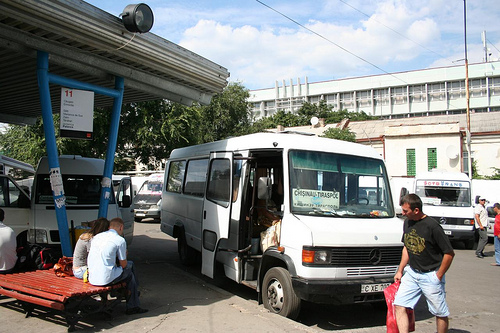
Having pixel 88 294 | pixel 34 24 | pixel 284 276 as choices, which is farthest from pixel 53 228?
pixel 284 276

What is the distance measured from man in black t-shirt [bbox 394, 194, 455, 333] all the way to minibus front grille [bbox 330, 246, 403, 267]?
854 millimetres

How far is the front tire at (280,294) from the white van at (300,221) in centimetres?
1

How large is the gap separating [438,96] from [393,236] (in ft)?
246

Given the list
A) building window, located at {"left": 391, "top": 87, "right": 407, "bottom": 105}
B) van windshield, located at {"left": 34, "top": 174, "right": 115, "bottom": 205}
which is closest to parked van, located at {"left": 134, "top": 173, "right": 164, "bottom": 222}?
van windshield, located at {"left": 34, "top": 174, "right": 115, "bottom": 205}

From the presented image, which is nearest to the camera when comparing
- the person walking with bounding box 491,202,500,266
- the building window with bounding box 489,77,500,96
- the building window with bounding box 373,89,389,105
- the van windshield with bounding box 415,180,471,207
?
the person walking with bounding box 491,202,500,266

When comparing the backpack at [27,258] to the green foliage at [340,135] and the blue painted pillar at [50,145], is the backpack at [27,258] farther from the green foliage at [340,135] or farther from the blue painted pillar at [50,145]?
the green foliage at [340,135]

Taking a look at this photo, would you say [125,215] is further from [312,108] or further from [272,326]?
[312,108]

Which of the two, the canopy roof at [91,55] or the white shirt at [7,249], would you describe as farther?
the white shirt at [7,249]

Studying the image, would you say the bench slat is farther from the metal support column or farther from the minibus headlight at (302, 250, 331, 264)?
the minibus headlight at (302, 250, 331, 264)

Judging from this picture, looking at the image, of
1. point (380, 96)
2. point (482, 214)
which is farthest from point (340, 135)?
point (380, 96)

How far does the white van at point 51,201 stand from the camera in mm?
8281

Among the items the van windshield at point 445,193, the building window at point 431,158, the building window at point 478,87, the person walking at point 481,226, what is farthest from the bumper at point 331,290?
the building window at point 478,87

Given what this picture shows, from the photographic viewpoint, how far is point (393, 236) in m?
6.25

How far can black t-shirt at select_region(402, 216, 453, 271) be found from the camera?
4875 millimetres
